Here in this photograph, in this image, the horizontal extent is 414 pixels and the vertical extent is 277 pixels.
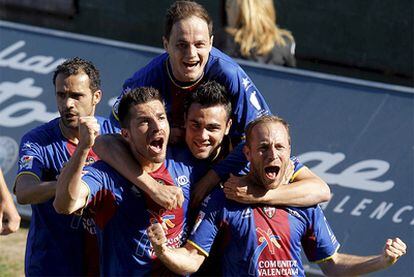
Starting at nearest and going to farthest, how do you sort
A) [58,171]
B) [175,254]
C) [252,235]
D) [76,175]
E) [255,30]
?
[76,175] < [175,254] < [252,235] < [58,171] < [255,30]

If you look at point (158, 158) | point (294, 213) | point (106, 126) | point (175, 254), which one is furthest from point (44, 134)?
point (294, 213)

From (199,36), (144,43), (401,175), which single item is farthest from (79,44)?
(199,36)

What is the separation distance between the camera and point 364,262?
732cm

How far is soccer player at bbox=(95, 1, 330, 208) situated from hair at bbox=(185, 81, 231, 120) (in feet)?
0.35

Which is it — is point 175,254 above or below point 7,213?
above

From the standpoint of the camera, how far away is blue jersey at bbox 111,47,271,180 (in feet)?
24.5

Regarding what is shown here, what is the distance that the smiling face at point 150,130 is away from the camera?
6.98m

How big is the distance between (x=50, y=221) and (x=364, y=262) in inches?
80.9

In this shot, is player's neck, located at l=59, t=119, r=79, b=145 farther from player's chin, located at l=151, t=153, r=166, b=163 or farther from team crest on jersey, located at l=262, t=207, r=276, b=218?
team crest on jersey, located at l=262, t=207, r=276, b=218

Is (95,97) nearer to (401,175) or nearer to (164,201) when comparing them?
(164,201)

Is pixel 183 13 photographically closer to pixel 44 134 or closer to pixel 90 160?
pixel 90 160

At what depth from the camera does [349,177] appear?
1034 centimetres

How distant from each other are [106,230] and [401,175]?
375cm

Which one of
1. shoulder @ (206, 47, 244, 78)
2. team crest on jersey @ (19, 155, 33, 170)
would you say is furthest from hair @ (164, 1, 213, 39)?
team crest on jersey @ (19, 155, 33, 170)
